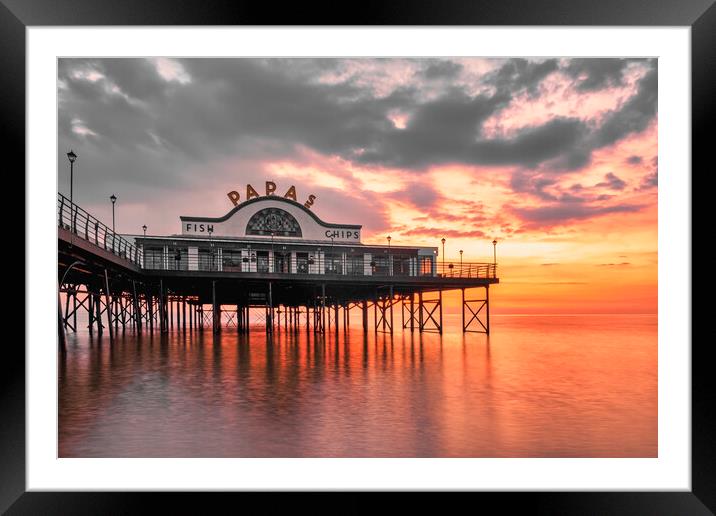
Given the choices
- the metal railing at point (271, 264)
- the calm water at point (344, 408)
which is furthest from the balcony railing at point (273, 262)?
the calm water at point (344, 408)

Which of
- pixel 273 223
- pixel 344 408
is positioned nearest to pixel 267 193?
pixel 273 223

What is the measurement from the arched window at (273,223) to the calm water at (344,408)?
25865mm

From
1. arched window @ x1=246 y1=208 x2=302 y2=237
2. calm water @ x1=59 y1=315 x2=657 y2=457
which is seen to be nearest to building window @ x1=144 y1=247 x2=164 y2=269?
arched window @ x1=246 y1=208 x2=302 y2=237

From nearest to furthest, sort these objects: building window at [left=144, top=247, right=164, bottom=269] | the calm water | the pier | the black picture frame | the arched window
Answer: the black picture frame, the calm water, the pier, building window at [left=144, top=247, right=164, bottom=269], the arched window

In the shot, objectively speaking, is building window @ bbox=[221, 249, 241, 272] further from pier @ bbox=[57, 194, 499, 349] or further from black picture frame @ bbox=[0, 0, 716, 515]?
black picture frame @ bbox=[0, 0, 716, 515]

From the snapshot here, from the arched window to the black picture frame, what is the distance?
1657 inches

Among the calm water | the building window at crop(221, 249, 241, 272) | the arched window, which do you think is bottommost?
the calm water

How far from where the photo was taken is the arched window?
152 ft

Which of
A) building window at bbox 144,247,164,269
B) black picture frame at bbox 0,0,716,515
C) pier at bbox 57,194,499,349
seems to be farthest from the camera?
building window at bbox 144,247,164,269
